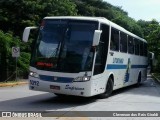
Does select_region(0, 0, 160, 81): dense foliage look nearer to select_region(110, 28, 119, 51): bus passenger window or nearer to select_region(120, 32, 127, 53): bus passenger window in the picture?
select_region(120, 32, 127, 53): bus passenger window

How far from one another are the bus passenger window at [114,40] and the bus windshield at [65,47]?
7.32 feet

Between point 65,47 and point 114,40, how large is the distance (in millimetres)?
3508

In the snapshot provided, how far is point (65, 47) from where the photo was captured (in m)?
14.6

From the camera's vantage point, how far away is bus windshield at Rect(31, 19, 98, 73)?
1437 cm

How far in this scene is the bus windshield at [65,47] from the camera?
1437 centimetres

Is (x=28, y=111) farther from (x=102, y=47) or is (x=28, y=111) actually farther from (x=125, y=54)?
(x=125, y=54)

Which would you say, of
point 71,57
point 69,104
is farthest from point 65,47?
point 69,104

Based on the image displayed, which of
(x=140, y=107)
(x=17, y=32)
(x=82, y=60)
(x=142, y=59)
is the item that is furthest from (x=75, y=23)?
(x=17, y=32)

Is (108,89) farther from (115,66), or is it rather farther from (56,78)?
(56,78)

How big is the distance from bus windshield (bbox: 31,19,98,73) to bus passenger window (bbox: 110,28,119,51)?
2.23 metres

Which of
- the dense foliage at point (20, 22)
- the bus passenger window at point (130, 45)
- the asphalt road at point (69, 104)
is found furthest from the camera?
the dense foliage at point (20, 22)

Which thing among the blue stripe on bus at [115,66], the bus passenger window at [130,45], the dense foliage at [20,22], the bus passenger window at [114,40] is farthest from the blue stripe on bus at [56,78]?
the dense foliage at [20,22]

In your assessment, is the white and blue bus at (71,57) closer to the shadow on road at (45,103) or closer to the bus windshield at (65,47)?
the bus windshield at (65,47)

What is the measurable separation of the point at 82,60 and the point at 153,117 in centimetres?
343
